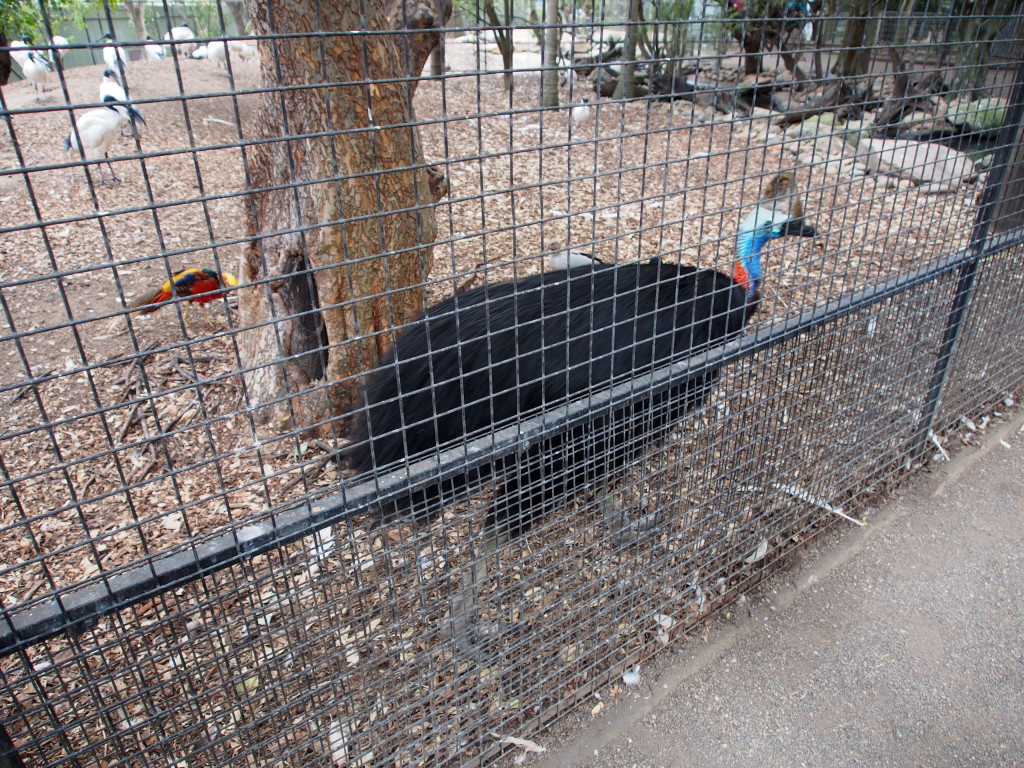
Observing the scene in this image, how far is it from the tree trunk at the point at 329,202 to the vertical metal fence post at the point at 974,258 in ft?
7.84

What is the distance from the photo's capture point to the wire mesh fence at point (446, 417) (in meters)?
1.60

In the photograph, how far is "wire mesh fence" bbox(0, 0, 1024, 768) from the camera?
1.60m

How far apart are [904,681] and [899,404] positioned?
50.0 inches

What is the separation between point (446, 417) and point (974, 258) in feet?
8.04

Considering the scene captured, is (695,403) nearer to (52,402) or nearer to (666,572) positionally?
(666,572)

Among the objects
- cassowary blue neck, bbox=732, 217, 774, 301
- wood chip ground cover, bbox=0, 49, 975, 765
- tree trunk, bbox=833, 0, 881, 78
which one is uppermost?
tree trunk, bbox=833, 0, 881, 78

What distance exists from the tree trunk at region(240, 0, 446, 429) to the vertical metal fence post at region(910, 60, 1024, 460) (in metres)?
2.39

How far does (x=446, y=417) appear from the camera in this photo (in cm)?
238

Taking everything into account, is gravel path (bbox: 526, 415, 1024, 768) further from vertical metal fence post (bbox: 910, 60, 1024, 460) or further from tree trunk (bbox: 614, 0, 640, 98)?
tree trunk (bbox: 614, 0, 640, 98)

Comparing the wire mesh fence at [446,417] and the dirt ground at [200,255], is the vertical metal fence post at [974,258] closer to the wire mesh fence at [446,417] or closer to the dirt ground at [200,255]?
the wire mesh fence at [446,417]

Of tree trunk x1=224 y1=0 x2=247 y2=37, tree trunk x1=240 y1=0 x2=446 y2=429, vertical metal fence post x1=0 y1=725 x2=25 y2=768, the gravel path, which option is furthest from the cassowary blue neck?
vertical metal fence post x1=0 y1=725 x2=25 y2=768

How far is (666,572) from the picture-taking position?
271cm

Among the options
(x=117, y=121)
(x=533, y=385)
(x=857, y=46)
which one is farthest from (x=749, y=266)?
(x=117, y=121)

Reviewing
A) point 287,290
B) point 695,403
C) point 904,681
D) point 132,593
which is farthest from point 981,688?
point 287,290
